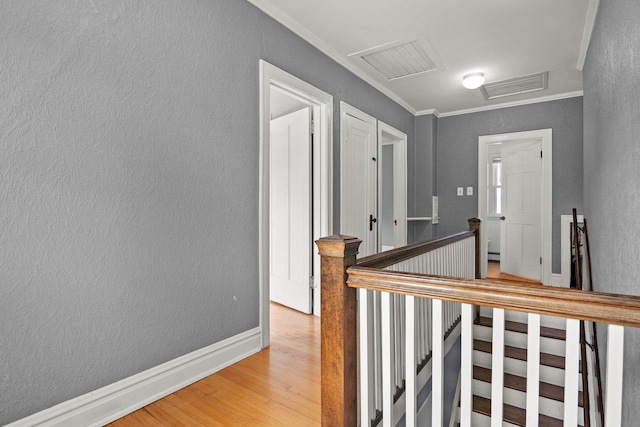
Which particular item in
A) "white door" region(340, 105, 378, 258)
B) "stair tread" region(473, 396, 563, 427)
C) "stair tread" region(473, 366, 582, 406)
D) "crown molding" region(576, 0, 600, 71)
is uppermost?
"crown molding" region(576, 0, 600, 71)

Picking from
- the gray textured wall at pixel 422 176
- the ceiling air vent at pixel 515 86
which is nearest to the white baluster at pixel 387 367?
the ceiling air vent at pixel 515 86

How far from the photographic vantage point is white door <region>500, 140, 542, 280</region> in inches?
187

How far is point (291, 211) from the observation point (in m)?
3.40

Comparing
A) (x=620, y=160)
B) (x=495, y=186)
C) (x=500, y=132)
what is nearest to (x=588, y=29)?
(x=620, y=160)

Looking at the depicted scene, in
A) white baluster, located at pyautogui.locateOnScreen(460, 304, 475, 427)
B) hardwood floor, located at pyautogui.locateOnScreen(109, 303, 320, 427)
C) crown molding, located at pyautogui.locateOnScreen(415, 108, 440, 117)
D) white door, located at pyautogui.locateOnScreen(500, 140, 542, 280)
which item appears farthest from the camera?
Result: crown molding, located at pyautogui.locateOnScreen(415, 108, 440, 117)

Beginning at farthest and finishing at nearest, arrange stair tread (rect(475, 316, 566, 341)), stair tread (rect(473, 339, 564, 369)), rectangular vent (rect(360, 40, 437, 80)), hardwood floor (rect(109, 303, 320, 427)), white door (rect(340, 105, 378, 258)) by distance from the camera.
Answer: white door (rect(340, 105, 378, 258))
rectangular vent (rect(360, 40, 437, 80))
stair tread (rect(475, 316, 566, 341))
stair tread (rect(473, 339, 564, 369))
hardwood floor (rect(109, 303, 320, 427))

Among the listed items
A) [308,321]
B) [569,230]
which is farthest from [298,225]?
[569,230]

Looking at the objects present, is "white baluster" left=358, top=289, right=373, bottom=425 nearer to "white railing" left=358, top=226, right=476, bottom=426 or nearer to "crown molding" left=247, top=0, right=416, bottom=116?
"white railing" left=358, top=226, right=476, bottom=426

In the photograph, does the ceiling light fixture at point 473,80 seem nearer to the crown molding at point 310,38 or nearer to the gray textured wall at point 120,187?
the crown molding at point 310,38

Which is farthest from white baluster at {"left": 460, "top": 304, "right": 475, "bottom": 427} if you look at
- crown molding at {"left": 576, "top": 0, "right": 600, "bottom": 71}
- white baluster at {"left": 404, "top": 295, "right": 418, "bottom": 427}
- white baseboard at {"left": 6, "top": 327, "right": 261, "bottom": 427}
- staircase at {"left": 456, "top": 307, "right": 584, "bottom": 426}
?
crown molding at {"left": 576, "top": 0, "right": 600, "bottom": 71}

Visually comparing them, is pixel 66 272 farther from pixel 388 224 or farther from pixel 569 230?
pixel 569 230

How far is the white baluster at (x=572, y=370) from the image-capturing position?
0.90m

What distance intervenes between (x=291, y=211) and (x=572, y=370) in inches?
106

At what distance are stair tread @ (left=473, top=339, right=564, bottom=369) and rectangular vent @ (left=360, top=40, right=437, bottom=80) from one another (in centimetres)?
269
